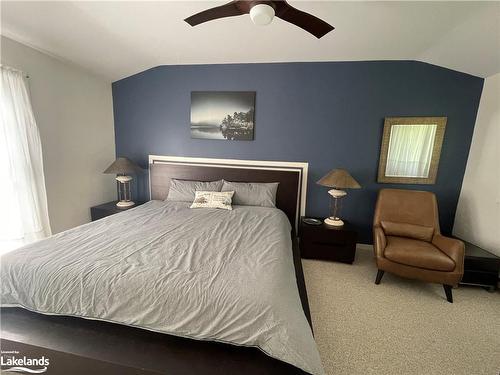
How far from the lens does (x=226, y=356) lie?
1.11 meters

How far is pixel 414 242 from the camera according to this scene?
236cm

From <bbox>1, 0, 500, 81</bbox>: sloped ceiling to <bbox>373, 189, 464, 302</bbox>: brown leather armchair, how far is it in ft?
5.09

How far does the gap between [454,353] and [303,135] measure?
2.45 metres

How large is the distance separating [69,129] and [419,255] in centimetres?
410

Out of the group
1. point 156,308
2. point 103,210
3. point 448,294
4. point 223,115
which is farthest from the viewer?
point 223,115

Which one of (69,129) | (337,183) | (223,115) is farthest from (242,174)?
(69,129)

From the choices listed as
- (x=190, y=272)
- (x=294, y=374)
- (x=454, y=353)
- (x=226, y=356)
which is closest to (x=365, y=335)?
(x=454, y=353)

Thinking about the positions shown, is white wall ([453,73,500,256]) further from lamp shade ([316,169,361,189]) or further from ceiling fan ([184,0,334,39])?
ceiling fan ([184,0,334,39])

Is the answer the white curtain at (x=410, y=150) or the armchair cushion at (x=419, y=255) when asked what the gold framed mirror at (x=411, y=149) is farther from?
the armchair cushion at (x=419, y=255)

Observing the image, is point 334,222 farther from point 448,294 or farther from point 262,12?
point 262,12

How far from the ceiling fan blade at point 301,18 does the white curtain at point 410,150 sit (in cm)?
178

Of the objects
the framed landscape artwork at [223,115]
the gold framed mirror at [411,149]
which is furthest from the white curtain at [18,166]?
the gold framed mirror at [411,149]

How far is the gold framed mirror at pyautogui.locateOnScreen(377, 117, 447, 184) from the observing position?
270cm

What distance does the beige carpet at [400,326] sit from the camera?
144 centimetres
